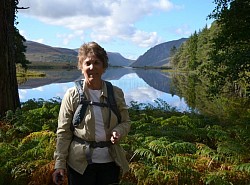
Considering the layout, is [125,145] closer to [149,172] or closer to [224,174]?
[149,172]

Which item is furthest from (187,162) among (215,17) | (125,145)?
(215,17)

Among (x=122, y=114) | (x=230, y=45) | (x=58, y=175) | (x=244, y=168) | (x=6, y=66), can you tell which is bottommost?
(x=244, y=168)

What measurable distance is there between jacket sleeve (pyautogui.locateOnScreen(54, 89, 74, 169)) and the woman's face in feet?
0.78

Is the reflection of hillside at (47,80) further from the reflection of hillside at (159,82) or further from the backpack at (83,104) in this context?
the backpack at (83,104)

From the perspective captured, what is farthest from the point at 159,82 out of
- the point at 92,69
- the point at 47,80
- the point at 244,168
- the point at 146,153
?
the point at 92,69

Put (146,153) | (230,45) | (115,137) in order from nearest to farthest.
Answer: (115,137)
(146,153)
(230,45)

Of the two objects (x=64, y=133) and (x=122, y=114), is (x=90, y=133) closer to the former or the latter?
(x=64, y=133)

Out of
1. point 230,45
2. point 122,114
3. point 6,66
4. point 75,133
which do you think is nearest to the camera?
point 75,133

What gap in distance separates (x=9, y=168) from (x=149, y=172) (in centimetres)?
216

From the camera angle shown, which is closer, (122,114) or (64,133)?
(64,133)

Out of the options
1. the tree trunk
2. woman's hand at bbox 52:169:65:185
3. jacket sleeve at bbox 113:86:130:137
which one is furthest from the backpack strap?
the tree trunk

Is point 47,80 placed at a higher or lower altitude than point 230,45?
lower

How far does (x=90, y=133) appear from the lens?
10.4 feet

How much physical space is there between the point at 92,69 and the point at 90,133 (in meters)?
0.64
